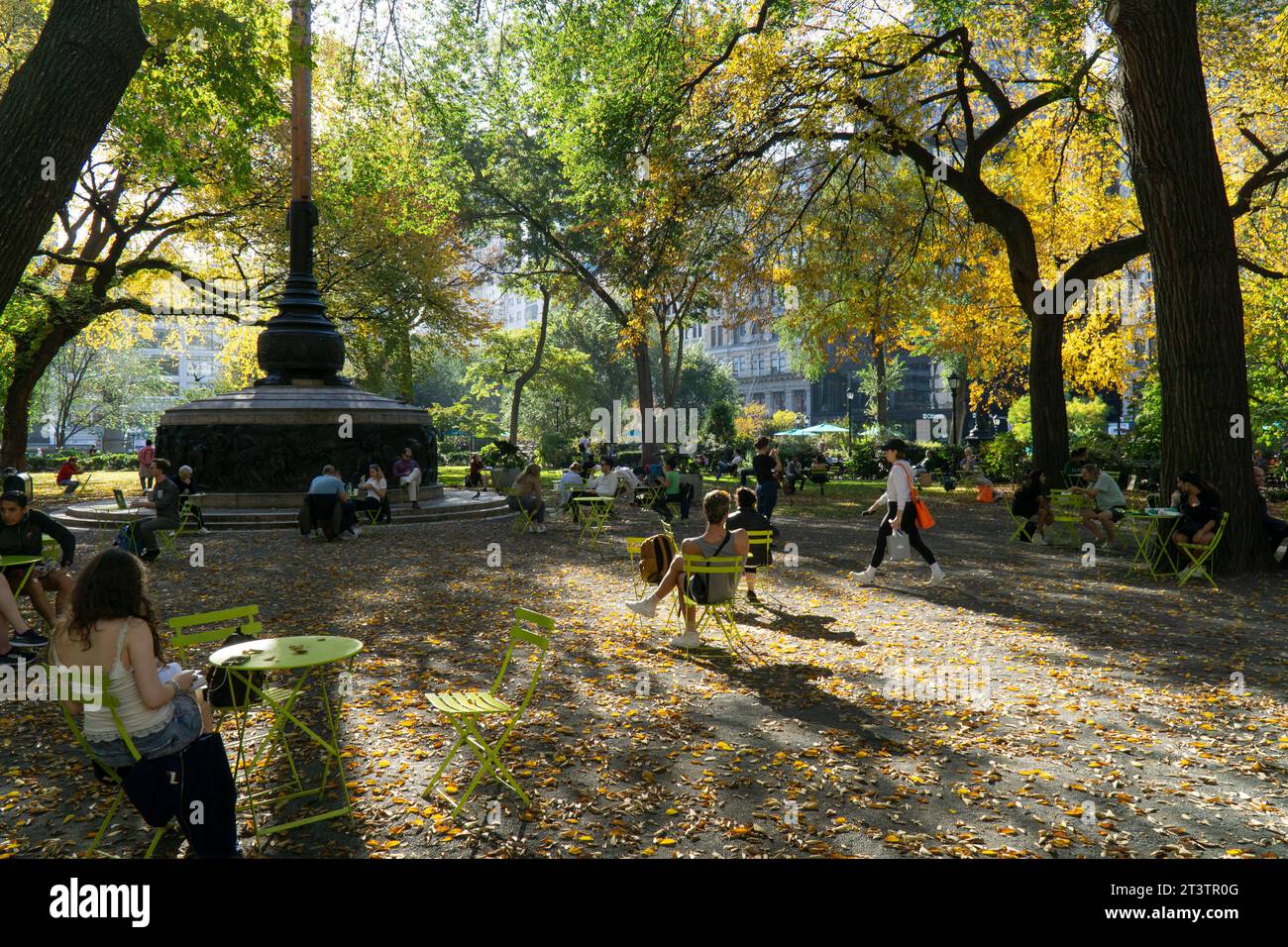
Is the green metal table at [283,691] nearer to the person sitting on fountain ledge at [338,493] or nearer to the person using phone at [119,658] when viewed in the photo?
the person using phone at [119,658]

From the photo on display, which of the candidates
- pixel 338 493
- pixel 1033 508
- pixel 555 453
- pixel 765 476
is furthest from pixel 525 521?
pixel 555 453

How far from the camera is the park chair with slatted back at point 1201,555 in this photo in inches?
414

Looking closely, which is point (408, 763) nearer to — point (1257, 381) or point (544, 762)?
point (544, 762)

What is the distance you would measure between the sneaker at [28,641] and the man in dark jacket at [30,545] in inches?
25.4

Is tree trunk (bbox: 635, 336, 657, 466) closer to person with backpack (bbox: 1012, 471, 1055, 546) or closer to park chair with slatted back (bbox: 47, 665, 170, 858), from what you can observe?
person with backpack (bbox: 1012, 471, 1055, 546)

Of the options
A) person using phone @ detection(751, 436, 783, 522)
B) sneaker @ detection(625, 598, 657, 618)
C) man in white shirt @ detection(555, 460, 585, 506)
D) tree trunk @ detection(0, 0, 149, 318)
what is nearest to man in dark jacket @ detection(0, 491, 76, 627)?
tree trunk @ detection(0, 0, 149, 318)

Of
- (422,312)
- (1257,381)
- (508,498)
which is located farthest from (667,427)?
(1257,381)

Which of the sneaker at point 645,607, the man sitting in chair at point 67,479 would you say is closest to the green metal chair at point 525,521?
the sneaker at point 645,607

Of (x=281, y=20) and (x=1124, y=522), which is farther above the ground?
(x=281, y=20)

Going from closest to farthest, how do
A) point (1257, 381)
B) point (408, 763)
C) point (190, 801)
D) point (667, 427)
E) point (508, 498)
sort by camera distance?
point (190, 801), point (408, 763), point (508, 498), point (1257, 381), point (667, 427)

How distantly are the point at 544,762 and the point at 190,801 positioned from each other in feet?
6.52

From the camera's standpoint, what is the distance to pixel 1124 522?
1638 centimetres

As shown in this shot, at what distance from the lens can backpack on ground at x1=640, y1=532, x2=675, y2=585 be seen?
829cm

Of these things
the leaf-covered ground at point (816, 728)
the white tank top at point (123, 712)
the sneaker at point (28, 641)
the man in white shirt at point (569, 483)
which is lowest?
the leaf-covered ground at point (816, 728)
